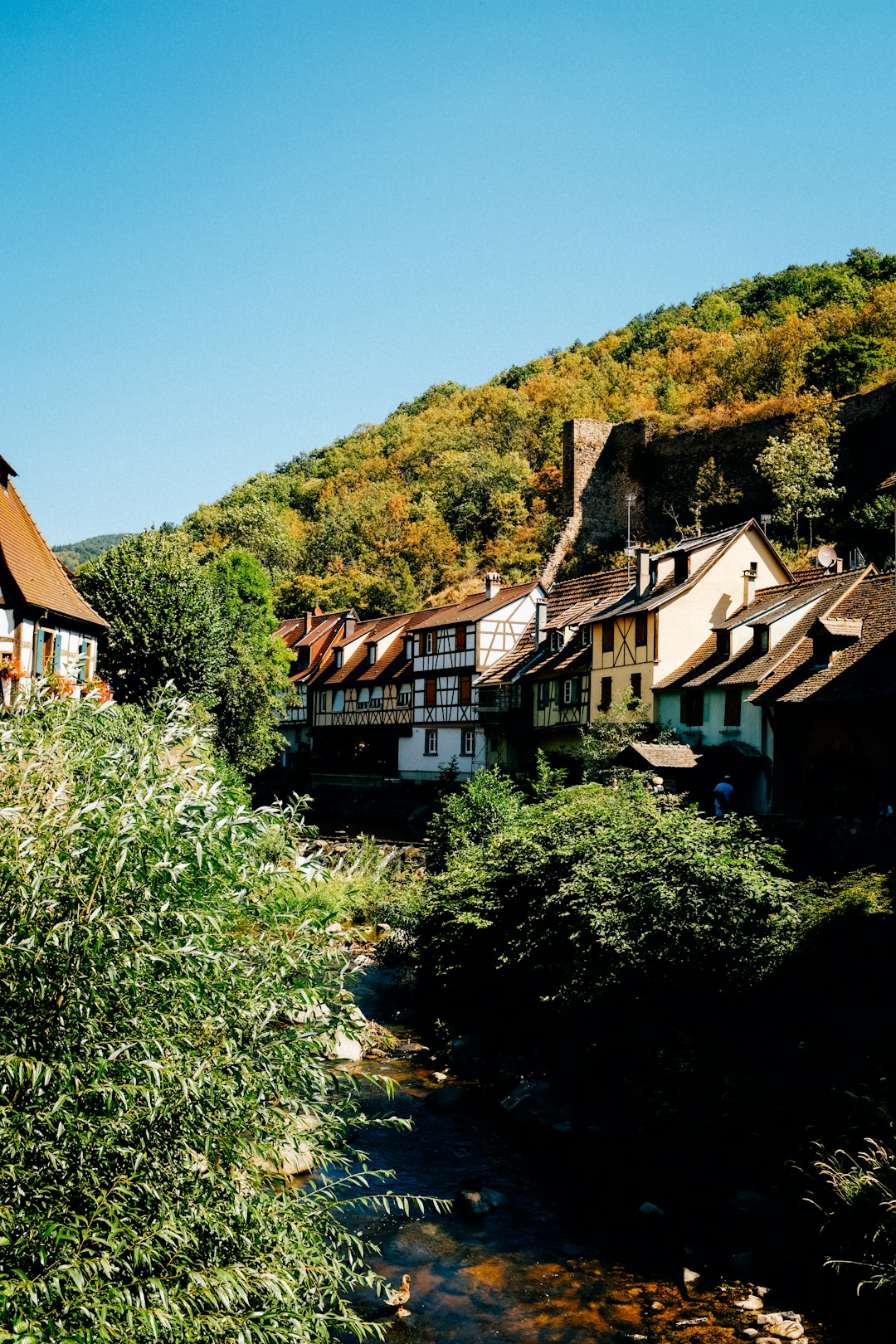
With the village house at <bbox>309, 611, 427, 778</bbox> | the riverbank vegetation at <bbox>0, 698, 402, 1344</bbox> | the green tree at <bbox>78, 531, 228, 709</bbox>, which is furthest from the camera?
A: the village house at <bbox>309, 611, 427, 778</bbox>

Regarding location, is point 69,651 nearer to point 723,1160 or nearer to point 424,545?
point 723,1160

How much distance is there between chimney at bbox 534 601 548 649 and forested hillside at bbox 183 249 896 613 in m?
19.3

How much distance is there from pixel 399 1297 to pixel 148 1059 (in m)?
5.16

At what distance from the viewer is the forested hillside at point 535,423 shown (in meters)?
59.1

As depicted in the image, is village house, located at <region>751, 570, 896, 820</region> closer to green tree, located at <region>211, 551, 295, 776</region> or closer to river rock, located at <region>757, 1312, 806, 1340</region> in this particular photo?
river rock, located at <region>757, 1312, 806, 1340</region>

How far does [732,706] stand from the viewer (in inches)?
1187

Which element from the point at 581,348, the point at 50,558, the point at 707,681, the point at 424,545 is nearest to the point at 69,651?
the point at 50,558

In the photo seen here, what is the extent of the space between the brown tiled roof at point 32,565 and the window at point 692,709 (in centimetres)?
1708

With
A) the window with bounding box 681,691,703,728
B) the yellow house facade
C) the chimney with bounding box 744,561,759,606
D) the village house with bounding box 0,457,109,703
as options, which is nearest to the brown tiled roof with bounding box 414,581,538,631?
the yellow house facade

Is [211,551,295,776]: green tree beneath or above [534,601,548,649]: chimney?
beneath

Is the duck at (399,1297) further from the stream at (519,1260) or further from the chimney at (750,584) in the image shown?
the chimney at (750,584)

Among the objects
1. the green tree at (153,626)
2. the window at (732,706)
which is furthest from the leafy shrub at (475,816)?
the green tree at (153,626)

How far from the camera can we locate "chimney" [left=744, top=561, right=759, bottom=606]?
34.5 m

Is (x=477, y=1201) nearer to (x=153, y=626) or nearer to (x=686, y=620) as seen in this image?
(x=686, y=620)
